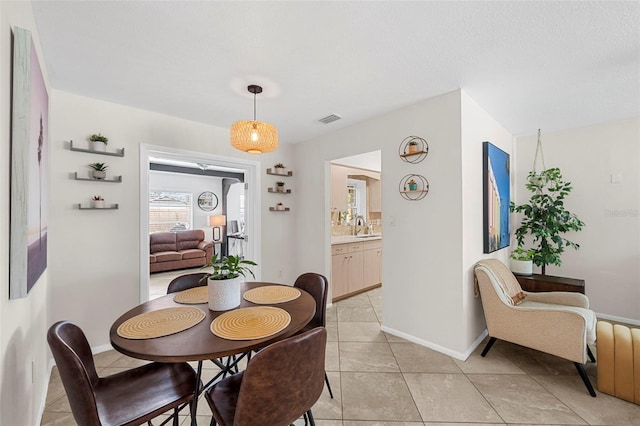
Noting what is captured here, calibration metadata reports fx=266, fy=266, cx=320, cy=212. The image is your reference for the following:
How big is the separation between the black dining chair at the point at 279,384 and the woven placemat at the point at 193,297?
725mm

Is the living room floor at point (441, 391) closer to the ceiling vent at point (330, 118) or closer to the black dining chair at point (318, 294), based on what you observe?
the black dining chair at point (318, 294)

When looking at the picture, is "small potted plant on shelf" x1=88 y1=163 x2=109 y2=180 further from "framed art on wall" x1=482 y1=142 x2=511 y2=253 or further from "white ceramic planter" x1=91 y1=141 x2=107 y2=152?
"framed art on wall" x1=482 y1=142 x2=511 y2=253

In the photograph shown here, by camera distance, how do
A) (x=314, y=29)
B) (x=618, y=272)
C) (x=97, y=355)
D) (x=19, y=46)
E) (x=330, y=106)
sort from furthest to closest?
(x=618, y=272) < (x=330, y=106) < (x=97, y=355) < (x=314, y=29) < (x=19, y=46)

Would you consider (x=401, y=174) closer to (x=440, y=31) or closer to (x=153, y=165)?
(x=440, y=31)

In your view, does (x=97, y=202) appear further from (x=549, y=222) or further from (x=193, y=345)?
(x=549, y=222)

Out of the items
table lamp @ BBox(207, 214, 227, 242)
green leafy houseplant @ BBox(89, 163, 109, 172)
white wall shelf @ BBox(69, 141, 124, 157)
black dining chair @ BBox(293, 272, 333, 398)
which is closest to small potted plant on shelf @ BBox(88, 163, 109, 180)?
green leafy houseplant @ BBox(89, 163, 109, 172)

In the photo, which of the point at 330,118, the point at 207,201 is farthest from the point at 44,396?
the point at 207,201

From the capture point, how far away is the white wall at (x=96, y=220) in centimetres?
238

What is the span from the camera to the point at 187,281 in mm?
2229

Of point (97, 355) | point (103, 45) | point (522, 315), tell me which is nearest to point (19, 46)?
point (103, 45)

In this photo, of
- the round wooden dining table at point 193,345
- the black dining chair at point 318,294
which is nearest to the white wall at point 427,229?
the black dining chair at point 318,294

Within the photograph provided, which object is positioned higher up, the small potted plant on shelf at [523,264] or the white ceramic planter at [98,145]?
the white ceramic planter at [98,145]

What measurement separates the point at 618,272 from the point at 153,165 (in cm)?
826

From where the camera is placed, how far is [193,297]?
1859mm
